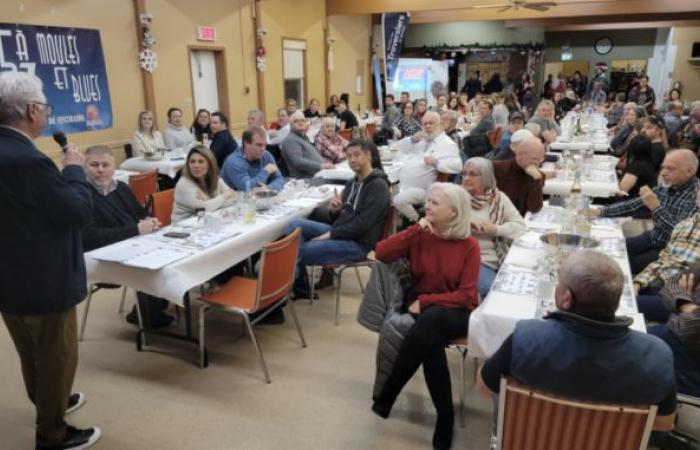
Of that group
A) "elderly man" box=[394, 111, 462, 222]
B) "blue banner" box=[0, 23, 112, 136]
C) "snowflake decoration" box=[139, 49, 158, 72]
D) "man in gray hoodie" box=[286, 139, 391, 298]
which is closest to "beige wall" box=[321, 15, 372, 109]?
"snowflake decoration" box=[139, 49, 158, 72]

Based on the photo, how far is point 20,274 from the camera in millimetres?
1906

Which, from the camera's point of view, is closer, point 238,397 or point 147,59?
point 238,397

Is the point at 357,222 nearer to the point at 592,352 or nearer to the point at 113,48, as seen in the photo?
the point at 592,352

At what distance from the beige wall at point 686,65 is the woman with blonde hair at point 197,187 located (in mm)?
16868

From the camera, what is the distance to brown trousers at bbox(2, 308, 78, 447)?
6.60 ft

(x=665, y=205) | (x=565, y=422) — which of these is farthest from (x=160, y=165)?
(x=565, y=422)

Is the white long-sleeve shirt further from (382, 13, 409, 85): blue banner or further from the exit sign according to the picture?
(382, 13, 409, 85): blue banner

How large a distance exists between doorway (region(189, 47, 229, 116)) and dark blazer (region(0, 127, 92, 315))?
6.30 metres

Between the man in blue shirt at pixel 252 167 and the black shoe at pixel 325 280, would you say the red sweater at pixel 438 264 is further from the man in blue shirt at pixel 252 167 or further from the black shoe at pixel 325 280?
the man in blue shirt at pixel 252 167

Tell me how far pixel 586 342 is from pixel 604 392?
0.14 metres

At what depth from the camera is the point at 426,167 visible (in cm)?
471

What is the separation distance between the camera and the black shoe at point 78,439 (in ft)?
7.24

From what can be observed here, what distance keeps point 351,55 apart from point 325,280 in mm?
9850

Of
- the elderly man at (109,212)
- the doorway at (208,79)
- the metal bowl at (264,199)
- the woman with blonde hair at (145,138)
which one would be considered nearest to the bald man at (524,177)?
the metal bowl at (264,199)
